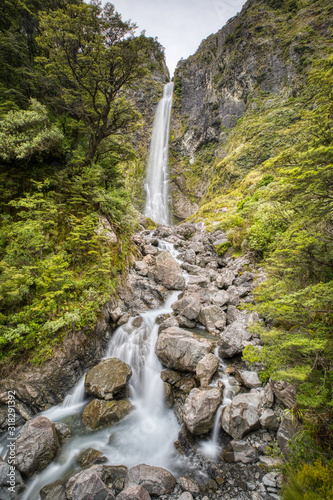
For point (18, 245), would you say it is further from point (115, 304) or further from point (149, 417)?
point (149, 417)

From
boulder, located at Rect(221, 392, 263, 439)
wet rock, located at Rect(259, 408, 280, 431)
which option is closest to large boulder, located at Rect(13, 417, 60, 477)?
boulder, located at Rect(221, 392, 263, 439)

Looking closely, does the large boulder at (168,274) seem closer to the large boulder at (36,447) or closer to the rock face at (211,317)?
the rock face at (211,317)

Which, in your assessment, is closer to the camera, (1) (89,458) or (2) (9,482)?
(2) (9,482)

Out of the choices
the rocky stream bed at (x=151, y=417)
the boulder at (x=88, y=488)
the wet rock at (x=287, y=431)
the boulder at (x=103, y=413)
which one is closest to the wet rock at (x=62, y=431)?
the rocky stream bed at (x=151, y=417)

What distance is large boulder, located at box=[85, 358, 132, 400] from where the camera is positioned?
5625mm

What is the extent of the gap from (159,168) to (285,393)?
45448mm

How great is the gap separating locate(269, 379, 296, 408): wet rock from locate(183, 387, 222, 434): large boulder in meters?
1.35

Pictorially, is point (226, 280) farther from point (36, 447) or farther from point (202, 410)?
point (36, 447)

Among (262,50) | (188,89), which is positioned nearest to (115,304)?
(262,50)

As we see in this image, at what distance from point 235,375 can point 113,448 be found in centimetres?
362

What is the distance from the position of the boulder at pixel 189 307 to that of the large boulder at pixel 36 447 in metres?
5.53

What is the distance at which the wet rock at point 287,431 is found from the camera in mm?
3533

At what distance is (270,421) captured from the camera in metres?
4.27

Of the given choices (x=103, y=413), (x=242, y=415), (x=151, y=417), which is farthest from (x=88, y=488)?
(x=242, y=415)
